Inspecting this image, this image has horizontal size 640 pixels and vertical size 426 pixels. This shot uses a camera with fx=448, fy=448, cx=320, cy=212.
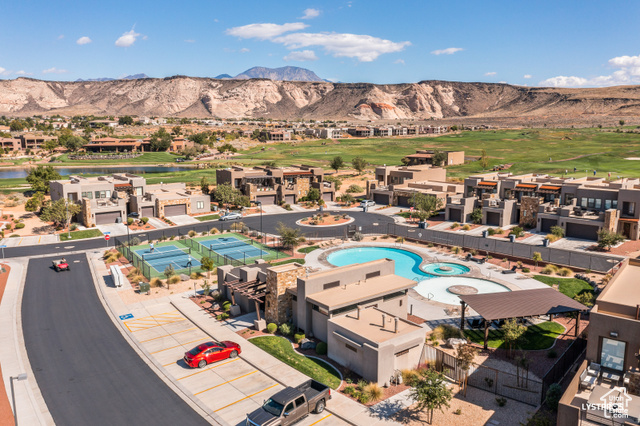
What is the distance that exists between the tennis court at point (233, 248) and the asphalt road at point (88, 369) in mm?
15639

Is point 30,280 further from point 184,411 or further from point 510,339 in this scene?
point 510,339

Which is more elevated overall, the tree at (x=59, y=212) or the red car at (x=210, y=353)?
the tree at (x=59, y=212)

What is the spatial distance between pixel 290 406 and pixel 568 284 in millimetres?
29597

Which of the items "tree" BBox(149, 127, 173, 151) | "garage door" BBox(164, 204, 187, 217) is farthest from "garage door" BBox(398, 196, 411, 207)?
"tree" BBox(149, 127, 173, 151)

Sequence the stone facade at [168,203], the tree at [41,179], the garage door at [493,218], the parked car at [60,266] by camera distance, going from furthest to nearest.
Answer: the tree at [41,179] → the stone facade at [168,203] → the garage door at [493,218] → the parked car at [60,266]

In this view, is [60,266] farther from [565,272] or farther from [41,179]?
[41,179]

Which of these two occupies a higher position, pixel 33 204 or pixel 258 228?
pixel 33 204

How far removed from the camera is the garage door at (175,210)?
228 ft

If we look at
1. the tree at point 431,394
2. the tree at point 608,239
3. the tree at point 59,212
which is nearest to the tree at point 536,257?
the tree at point 608,239

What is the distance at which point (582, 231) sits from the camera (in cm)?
5428

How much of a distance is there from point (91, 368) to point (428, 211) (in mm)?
51194

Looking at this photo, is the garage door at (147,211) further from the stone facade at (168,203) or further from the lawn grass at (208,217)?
the lawn grass at (208,217)

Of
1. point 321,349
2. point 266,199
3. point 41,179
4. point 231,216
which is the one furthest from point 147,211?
point 321,349

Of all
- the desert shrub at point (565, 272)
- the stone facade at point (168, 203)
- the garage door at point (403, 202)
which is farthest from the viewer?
the garage door at point (403, 202)
